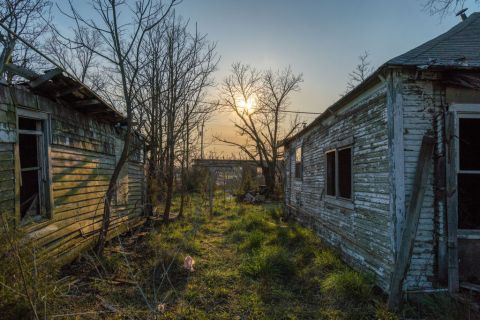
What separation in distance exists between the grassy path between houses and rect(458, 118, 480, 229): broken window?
8.77 feet

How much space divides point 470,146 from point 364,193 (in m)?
2.85

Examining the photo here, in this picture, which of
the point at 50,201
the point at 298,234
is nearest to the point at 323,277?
the point at 298,234

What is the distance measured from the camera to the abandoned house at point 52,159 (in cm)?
498

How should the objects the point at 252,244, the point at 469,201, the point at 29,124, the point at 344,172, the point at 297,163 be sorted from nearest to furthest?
1. the point at 29,124
2. the point at 469,201
3. the point at 344,172
4. the point at 252,244
5. the point at 297,163

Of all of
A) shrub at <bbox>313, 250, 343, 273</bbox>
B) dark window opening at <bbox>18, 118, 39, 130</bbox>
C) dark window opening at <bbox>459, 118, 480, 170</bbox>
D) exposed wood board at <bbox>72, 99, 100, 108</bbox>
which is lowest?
shrub at <bbox>313, 250, 343, 273</bbox>

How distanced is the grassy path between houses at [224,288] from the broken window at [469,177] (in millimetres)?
2673

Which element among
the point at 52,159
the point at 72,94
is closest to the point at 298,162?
the point at 72,94

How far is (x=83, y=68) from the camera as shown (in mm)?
22125

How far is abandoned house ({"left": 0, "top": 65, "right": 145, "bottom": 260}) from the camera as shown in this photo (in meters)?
4.98

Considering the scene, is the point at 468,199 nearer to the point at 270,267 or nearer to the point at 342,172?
the point at 342,172

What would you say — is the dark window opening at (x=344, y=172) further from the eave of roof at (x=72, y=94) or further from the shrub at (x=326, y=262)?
the eave of roof at (x=72, y=94)

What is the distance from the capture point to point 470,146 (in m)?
6.82

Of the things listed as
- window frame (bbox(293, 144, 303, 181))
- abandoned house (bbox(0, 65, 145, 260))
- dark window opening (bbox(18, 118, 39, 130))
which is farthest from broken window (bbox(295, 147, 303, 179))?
dark window opening (bbox(18, 118, 39, 130))

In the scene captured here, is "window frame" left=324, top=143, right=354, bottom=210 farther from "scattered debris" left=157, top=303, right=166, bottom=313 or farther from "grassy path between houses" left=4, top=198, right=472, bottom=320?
"scattered debris" left=157, top=303, right=166, bottom=313
